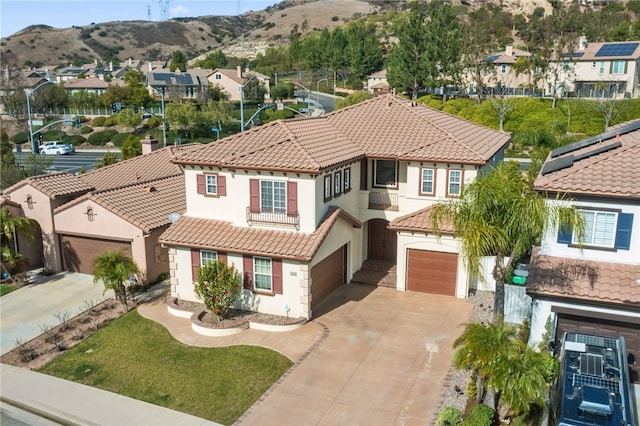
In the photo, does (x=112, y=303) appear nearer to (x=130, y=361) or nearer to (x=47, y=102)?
(x=130, y=361)

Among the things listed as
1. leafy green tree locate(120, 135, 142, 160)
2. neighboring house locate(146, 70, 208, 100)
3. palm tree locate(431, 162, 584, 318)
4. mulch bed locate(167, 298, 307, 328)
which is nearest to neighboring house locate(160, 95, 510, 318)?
mulch bed locate(167, 298, 307, 328)

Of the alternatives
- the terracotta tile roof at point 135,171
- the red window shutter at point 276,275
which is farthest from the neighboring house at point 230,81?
the red window shutter at point 276,275

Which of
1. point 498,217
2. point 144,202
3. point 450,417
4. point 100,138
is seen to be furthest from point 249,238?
point 100,138

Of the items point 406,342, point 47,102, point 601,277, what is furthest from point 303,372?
point 47,102

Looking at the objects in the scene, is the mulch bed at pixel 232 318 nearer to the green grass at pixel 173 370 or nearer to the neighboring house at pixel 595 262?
the green grass at pixel 173 370

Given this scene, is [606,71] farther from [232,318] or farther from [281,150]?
[232,318]

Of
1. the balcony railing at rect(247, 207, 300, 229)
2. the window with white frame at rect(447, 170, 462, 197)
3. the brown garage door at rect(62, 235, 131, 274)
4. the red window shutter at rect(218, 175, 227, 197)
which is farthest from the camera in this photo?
the brown garage door at rect(62, 235, 131, 274)

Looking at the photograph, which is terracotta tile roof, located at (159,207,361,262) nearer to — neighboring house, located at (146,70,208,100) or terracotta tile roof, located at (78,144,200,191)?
terracotta tile roof, located at (78,144,200,191)
